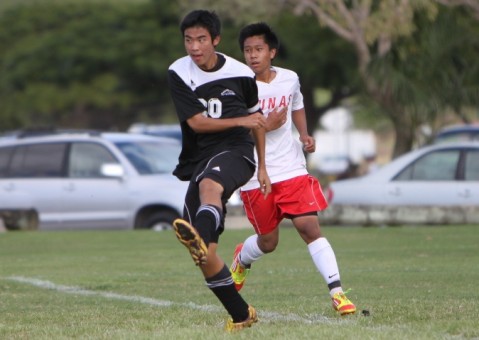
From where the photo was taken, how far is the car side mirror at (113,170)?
1888 centimetres

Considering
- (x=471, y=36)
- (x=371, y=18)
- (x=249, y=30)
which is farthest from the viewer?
(x=371, y=18)

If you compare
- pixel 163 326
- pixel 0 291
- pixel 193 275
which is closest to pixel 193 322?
pixel 163 326

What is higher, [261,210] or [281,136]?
[281,136]

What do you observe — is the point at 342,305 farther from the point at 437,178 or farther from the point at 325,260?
the point at 437,178

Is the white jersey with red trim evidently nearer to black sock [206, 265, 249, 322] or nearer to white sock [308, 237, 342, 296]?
white sock [308, 237, 342, 296]

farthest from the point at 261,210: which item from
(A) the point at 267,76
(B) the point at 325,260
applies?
(A) the point at 267,76

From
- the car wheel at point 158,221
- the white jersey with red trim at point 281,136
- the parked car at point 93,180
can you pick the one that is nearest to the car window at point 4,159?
the parked car at point 93,180

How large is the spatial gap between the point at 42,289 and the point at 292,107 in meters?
3.29

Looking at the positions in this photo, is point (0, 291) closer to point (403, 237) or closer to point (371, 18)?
point (403, 237)

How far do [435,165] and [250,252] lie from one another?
33.7ft

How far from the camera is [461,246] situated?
49.2 feet

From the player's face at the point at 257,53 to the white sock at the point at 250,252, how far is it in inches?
50.1

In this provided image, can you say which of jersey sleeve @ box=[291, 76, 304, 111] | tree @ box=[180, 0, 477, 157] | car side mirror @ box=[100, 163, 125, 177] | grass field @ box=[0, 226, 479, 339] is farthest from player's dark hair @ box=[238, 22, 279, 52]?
tree @ box=[180, 0, 477, 157]

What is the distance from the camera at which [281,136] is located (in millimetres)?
8719
